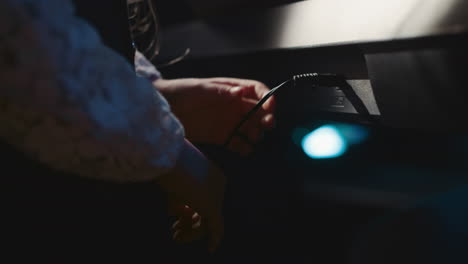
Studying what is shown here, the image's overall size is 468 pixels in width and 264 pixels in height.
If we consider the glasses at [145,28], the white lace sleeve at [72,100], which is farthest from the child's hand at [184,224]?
the glasses at [145,28]

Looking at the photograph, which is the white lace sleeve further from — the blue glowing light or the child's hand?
the blue glowing light

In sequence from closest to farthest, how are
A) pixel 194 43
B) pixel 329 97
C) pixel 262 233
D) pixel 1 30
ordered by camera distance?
pixel 1 30
pixel 329 97
pixel 262 233
pixel 194 43

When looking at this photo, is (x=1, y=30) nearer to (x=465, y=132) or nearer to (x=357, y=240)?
(x=465, y=132)

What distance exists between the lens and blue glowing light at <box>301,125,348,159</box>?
0.59m

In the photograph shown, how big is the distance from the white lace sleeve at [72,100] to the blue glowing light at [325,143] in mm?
277

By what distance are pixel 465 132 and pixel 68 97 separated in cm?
34

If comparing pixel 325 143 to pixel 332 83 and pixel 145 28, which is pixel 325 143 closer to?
pixel 332 83

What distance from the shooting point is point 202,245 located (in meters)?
0.61

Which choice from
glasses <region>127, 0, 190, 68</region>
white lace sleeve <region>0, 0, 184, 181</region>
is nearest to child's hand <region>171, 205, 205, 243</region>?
white lace sleeve <region>0, 0, 184, 181</region>

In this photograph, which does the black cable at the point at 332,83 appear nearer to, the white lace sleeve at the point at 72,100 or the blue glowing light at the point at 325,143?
the blue glowing light at the point at 325,143

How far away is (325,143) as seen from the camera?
1.98 ft

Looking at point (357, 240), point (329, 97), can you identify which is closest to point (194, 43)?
point (329, 97)

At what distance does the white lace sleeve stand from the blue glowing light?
0.91ft

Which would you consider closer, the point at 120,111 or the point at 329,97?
the point at 120,111
